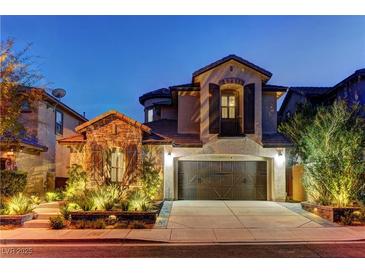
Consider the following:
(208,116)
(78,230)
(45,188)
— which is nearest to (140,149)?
(208,116)

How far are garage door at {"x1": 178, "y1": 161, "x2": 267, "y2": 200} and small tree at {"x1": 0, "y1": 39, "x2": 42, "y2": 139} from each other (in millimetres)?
8104

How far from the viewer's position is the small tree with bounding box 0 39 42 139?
12.5 m

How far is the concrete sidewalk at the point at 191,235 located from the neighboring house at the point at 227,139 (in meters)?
6.48

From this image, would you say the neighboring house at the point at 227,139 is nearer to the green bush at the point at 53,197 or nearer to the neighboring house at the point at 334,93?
the neighboring house at the point at 334,93

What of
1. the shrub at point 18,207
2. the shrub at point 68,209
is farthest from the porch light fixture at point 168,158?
the shrub at point 18,207

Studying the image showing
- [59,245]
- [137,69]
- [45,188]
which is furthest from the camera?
[137,69]

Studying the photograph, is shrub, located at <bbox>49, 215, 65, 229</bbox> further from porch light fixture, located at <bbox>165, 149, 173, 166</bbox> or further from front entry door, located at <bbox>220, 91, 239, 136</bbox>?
front entry door, located at <bbox>220, 91, 239, 136</bbox>

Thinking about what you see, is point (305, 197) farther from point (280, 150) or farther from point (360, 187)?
point (360, 187)

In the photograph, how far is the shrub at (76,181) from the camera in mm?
13695

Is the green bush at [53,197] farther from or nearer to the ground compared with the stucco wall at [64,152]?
nearer to the ground

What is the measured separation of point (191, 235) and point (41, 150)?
11.8 metres

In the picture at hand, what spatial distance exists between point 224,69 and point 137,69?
430 feet

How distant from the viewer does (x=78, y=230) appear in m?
9.99

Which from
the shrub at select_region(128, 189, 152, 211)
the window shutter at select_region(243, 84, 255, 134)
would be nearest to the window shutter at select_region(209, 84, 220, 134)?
the window shutter at select_region(243, 84, 255, 134)
